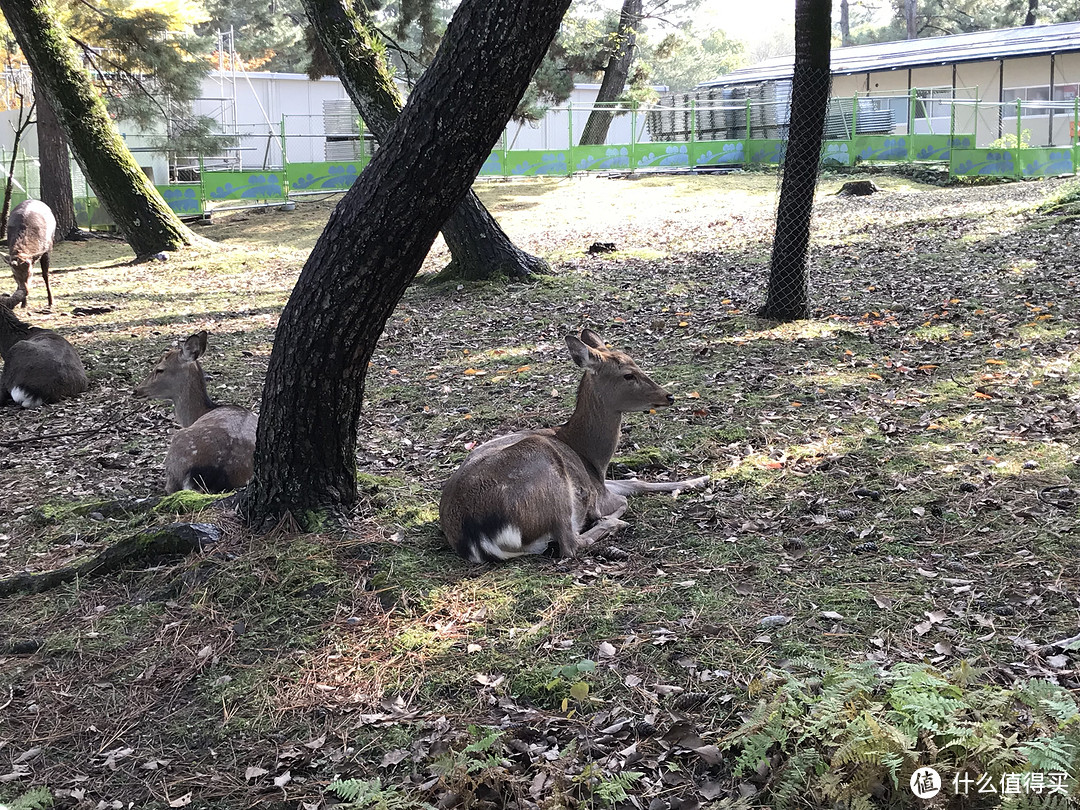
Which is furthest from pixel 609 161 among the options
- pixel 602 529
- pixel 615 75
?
pixel 602 529

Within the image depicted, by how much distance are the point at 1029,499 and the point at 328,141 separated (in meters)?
26.2

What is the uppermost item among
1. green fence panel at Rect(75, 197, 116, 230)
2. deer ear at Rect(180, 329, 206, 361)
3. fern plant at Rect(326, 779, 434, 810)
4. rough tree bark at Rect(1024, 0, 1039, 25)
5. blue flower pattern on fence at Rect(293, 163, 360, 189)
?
rough tree bark at Rect(1024, 0, 1039, 25)

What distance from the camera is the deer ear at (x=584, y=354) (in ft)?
19.1

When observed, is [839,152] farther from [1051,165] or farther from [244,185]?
[244,185]

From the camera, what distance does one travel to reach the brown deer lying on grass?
8594 mm

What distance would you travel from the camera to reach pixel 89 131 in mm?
14531

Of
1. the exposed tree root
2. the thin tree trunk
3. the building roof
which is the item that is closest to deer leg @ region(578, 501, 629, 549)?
the exposed tree root

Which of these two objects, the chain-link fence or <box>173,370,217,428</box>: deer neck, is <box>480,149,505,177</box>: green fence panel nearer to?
the chain-link fence

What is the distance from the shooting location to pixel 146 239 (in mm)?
15266

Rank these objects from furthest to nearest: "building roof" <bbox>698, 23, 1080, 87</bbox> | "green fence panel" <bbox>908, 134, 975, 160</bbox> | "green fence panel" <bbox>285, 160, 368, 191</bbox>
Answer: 1. "building roof" <bbox>698, 23, 1080, 87</bbox>
2. "green fence panel" <bbox>908, 134, 975, 160</bbox>
3. "green fence panel" <bbox>285, 160, 368, 191</bbox>

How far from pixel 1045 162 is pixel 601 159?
1110 cm

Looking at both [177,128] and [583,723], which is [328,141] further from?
[583,723]

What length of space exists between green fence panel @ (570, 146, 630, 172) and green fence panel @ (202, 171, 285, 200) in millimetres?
8194

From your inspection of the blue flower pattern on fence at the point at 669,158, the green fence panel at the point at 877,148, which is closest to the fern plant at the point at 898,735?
the green fence panel at the point at 877,148
